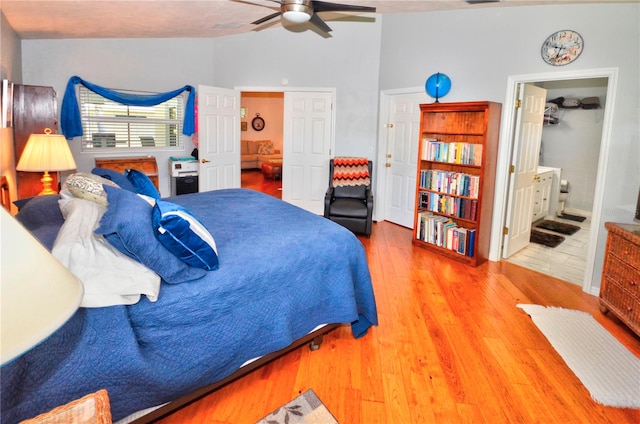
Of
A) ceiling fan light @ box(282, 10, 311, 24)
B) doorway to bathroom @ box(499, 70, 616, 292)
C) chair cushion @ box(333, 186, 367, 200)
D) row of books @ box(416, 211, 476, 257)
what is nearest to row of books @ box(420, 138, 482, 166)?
row of books @ box(416, 211, 476, 257)

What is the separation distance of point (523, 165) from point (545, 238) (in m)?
1.47

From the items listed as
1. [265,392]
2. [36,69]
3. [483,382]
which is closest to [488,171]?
[483,382]

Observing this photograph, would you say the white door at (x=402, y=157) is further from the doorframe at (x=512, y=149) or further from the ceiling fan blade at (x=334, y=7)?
the ceiling fan blade at (x=334, y=7)

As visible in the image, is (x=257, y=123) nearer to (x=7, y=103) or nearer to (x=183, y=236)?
(x=7, y=103)

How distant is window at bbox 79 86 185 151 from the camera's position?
17.8ft

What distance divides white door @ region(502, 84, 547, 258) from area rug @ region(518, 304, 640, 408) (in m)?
1.40

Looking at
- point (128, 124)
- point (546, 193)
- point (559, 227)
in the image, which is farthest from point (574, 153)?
point (128, 124)

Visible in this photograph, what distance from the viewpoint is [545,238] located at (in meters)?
5.10

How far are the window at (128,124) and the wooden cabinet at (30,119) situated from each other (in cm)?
173

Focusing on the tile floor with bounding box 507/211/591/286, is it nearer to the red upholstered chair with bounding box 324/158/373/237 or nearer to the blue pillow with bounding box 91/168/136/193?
the red upholstered chair with bounding box 324/158/373/237

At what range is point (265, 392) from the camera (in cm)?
204

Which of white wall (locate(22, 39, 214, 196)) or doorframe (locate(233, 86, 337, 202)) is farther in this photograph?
doorframe (locate(233, 86, 337, 202))

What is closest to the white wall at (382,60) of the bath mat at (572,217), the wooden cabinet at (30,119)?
the wooden cabinet at (30,119)

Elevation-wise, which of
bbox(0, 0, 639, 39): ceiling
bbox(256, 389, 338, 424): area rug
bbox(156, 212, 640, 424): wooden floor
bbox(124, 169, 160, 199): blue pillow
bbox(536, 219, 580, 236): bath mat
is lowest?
bbox(256, 389, 338, 424): area rug
